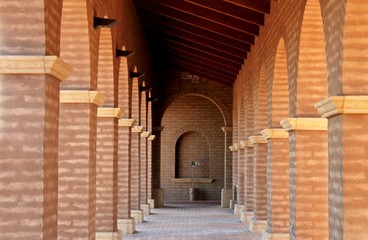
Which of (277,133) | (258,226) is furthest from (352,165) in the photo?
(258,226)

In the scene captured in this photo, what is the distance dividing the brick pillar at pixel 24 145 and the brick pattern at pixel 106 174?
5950 mm

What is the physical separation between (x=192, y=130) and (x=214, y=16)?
16003 mm

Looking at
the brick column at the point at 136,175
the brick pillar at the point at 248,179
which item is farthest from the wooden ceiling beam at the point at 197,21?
the brick column at the point at 136,175

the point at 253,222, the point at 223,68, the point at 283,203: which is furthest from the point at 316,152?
the point at 223,68

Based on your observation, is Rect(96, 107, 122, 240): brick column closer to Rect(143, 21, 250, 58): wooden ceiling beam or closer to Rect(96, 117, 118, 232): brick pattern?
Rect(96, 117, 118, 232): brick pattern

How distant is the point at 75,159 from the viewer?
34.0ft

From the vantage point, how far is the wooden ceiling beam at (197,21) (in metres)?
17.1

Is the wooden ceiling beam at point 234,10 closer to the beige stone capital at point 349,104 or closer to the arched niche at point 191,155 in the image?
the beige stone capital at point 349,104

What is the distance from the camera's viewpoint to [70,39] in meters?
10.7

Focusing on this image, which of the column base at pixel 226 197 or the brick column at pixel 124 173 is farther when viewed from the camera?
the column base at pixel 226 197

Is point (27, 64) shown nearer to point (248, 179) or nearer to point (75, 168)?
point (75, 168)

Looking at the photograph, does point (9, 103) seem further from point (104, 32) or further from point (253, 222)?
point (253, 222)

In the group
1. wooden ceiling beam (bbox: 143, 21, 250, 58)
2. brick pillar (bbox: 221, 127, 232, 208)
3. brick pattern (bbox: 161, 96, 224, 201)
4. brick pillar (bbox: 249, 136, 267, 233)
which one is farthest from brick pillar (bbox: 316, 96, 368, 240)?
brick pattern (bbox: 161, 96, 224, 201)

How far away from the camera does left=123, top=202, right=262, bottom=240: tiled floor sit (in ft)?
54.9
